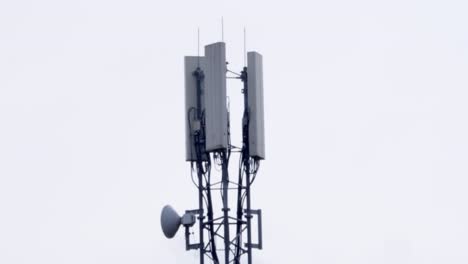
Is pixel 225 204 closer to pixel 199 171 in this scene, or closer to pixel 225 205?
pixel 225 205

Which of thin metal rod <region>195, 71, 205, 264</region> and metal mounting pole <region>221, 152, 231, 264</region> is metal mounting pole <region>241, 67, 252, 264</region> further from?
thin metal rod <region>195, 71, 205, 264</region>

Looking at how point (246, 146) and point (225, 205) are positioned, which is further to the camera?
point (246, 146)

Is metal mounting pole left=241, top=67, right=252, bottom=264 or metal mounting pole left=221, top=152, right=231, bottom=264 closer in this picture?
metal mounting pole left=221, top=152, right=231, bottom=264

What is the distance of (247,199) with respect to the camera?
53.4 m

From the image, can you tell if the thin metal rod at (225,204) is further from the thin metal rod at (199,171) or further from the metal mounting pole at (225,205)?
the thin metal rod at (199,171)

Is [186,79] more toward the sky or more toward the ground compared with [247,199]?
more toward the sky

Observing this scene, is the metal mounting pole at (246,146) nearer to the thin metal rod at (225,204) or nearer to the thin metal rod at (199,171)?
the thin metal rod at (225,204)

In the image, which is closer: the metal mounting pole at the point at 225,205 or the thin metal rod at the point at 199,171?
the metal mounting pole at the point at 225,205

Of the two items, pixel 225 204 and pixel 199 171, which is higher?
pixel 199 171

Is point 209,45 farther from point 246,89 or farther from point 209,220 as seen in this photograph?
point 209,220

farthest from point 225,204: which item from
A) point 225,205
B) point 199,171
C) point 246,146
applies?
point 246,146

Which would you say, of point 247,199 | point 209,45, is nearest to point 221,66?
point 209,45

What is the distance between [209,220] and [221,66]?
466cm

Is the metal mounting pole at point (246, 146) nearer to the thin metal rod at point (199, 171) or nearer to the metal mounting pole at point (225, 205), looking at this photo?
the metal mounting pole at point (225, 205)
